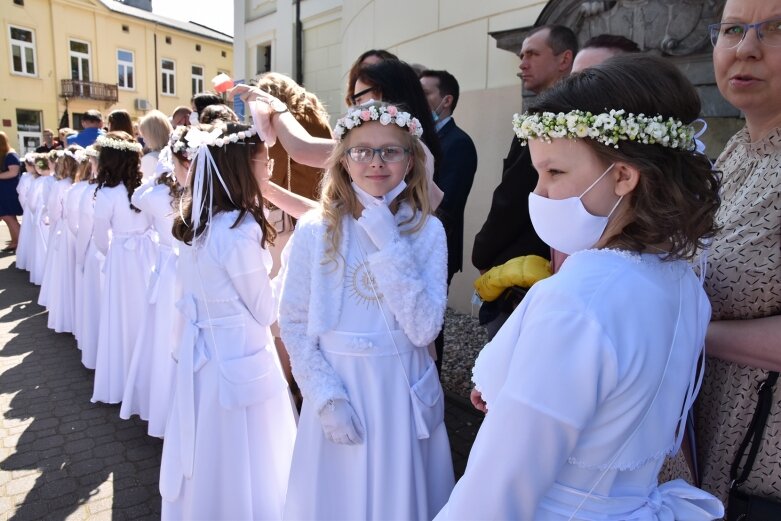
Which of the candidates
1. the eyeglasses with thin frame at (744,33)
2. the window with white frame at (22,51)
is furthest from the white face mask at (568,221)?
the window with white frame at (22,51)

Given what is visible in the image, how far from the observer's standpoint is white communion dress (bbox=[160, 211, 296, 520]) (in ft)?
8.60

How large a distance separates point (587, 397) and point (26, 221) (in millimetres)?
10968

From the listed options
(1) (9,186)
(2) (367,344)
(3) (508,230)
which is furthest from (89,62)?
(2) (367,344)

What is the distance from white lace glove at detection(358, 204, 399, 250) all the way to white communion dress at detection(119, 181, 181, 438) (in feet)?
7.31

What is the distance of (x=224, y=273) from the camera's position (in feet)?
8.68

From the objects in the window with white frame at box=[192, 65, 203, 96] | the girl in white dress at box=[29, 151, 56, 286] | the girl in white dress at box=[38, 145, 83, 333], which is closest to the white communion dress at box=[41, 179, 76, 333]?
the girl in white dress at box=[38, 145, 83, 333]

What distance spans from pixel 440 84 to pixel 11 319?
624 cm

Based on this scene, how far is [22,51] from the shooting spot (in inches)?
1072

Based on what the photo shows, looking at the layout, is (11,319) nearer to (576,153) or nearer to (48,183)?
(48,183)

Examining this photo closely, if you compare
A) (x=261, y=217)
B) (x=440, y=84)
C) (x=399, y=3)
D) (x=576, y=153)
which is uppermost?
(x=399, y=3)

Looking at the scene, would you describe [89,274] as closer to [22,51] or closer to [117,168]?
[117,168]

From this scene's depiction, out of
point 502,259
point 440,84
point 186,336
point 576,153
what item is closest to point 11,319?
point 186,336

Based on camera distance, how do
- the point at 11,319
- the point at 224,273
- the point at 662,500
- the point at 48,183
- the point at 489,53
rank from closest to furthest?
the point at 662,500 → the point at 224,273 → the point at 489,53 → the point at 11,319 → the point at 48,183

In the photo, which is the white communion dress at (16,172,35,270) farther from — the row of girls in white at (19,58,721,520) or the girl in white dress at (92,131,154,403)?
the row of girls in white at (19,58,721,520)
